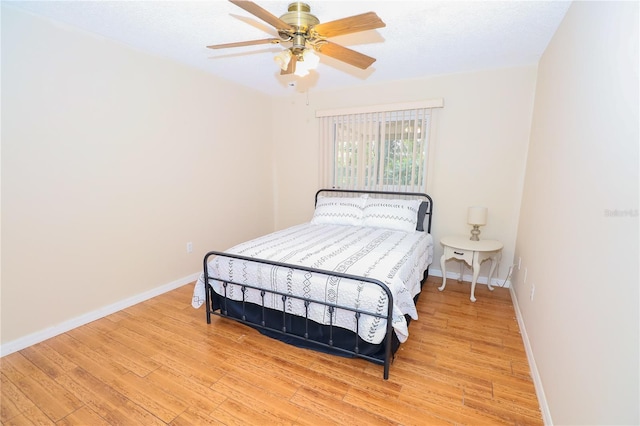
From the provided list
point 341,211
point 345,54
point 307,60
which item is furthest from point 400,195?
point 307,60

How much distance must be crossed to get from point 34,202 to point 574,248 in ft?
11.2

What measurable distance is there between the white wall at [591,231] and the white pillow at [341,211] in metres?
1.79

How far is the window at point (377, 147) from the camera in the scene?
11.5 feet

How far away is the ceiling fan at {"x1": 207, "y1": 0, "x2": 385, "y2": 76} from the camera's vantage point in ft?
5.23

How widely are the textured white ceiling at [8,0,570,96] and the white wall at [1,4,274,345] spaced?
257mm

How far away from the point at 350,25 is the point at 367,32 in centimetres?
80

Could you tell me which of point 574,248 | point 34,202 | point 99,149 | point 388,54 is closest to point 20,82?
point 99,149

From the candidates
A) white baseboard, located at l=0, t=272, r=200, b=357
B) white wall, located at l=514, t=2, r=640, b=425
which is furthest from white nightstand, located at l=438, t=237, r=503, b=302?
white baseboard, located at l=0, t=272, r=200, b=357

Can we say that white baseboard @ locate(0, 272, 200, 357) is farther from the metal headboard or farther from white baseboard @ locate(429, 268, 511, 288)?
white baseboard @ locate(429, 268, 511, 288)

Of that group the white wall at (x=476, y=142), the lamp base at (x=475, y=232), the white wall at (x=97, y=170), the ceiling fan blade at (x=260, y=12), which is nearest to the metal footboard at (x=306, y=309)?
the white wall at (x=97, y=170)

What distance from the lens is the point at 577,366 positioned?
1.25 metres

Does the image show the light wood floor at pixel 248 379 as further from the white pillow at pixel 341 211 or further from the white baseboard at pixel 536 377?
the white pillow at pixel 341 211

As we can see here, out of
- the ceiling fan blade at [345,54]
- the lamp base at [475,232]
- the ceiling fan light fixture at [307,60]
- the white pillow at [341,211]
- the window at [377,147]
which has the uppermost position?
the ceiling fan blade at [345,54]

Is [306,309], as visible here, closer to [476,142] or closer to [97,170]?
[97,170]
